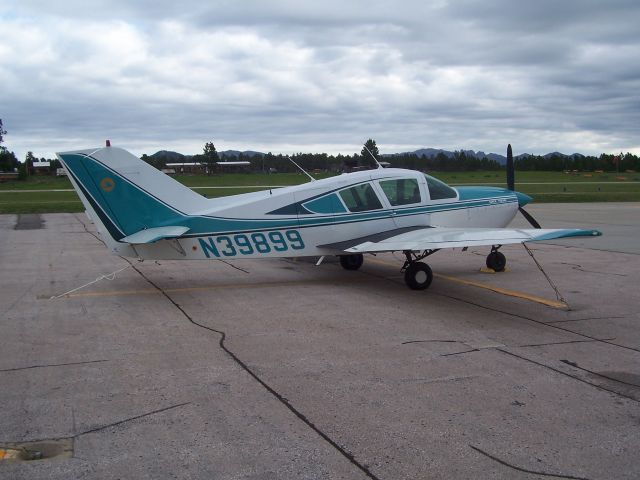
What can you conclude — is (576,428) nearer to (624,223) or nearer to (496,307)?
(496,307)

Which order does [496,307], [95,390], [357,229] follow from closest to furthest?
[95,390], [496,307], [357,229]

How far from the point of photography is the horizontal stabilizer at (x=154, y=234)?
991cm

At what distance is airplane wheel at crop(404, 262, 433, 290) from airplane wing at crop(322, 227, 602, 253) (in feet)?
1.78

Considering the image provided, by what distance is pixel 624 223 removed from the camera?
23.8 metres

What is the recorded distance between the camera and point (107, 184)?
1013 cm

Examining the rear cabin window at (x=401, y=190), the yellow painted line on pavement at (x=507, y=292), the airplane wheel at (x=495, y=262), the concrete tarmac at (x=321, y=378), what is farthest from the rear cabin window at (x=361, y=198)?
the airplane wheel at (x=495, y=262)

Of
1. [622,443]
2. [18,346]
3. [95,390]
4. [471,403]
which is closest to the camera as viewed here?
[622,443]

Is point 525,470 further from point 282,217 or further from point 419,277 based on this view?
point 282,217

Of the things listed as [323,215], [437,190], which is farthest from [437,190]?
[323,215]

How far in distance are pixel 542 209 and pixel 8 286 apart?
2618 cm

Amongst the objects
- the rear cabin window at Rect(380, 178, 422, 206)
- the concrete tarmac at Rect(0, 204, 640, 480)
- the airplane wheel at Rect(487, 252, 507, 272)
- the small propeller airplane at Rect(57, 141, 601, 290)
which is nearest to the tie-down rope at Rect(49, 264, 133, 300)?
the concrete tarmac at Rect(0, 204, 640, 480)

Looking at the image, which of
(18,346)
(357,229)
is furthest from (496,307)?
(18,346)

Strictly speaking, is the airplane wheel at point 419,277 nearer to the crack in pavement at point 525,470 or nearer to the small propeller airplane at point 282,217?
the small propeller airplane at point 282,217

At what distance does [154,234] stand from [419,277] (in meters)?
4.68
